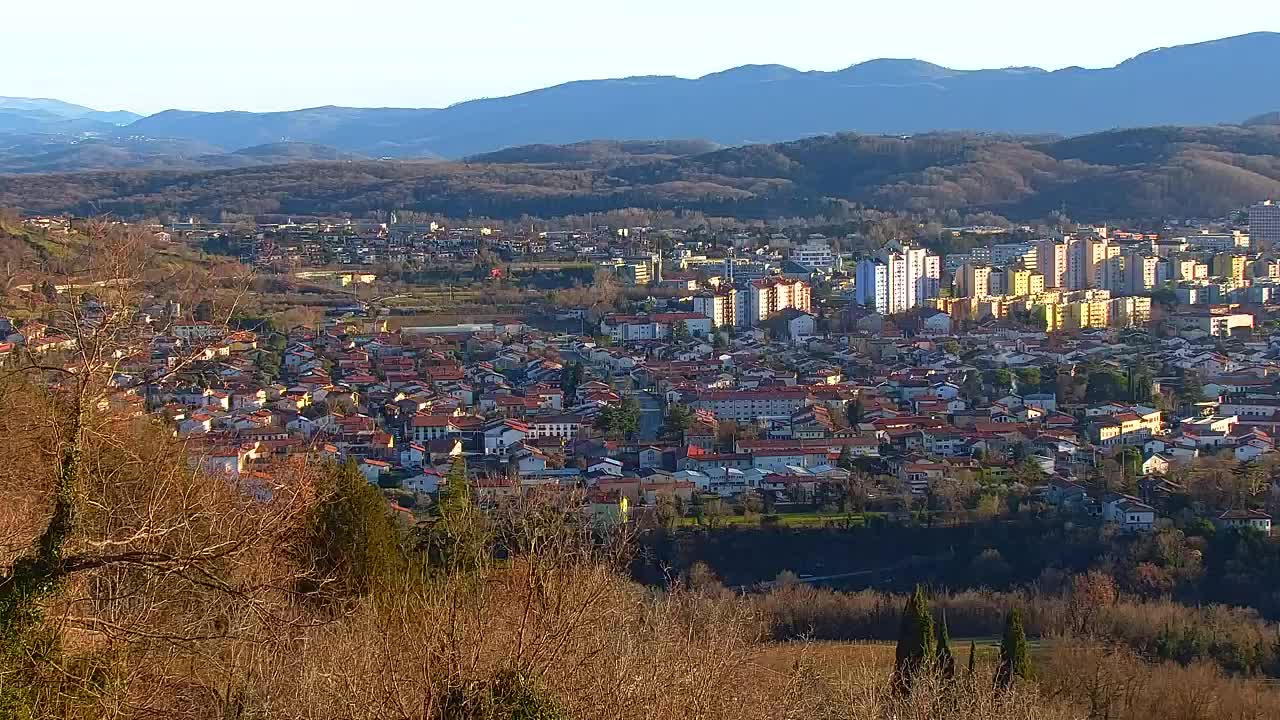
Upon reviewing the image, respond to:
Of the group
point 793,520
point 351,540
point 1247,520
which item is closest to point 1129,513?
point 1247,520

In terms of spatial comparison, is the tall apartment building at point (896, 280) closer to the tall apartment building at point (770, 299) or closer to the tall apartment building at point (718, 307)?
the tall apartment building at point (770, 299)

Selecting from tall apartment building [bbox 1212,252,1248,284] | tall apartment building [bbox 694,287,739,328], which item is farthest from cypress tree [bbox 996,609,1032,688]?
tall apartment building [bbox 1212,252,1248,284]

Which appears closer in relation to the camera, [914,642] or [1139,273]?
[914,642]

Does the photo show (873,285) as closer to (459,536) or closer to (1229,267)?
(1229,267)

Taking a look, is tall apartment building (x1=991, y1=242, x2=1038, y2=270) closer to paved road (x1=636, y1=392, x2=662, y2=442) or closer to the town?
the town

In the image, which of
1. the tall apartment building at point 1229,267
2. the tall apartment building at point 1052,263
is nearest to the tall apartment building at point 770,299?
the tall apartment building at point 1052,263
